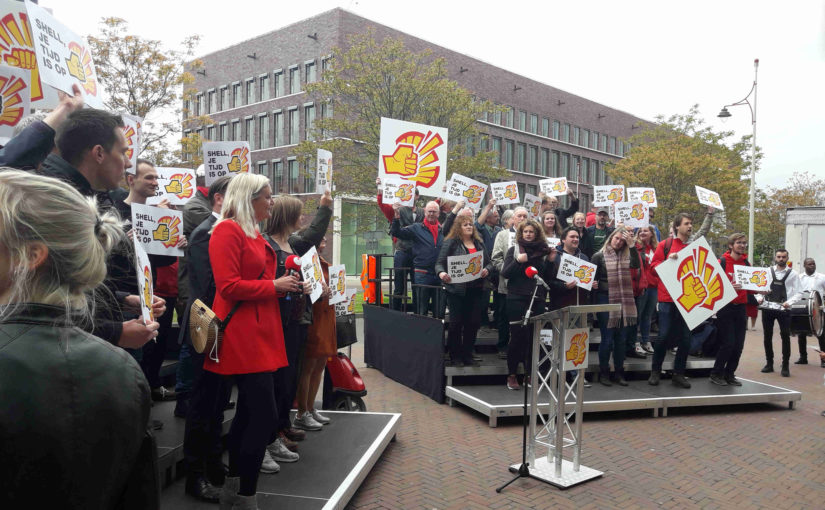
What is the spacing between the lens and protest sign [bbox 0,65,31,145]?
12.4 ft

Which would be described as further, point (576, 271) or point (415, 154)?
point (415, 154)

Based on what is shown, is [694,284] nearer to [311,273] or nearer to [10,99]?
[311,273]

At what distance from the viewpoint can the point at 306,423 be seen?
18.6 ft

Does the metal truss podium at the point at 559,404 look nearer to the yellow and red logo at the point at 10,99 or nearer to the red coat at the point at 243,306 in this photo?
the red coat at the point at 243,306

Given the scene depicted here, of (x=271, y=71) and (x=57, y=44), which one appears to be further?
(x=271, y=71)

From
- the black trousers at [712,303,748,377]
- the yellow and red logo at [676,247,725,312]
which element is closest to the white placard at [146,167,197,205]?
the yellow and red logo at [676,247,725,312]

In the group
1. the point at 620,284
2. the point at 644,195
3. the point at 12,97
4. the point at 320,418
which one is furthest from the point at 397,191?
the point at 644,195

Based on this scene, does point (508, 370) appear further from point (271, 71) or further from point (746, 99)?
point (271, 71)

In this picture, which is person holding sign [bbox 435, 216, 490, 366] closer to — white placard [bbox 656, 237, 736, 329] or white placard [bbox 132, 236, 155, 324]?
white placard [bbox 656, 237, 736, 329]

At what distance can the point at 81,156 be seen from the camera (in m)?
2.79

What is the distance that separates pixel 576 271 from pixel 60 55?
5979 millimetres

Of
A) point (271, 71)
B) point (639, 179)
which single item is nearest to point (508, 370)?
point (639, 179)

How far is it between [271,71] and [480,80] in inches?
610

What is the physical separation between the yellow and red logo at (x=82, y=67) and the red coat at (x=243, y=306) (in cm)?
148
